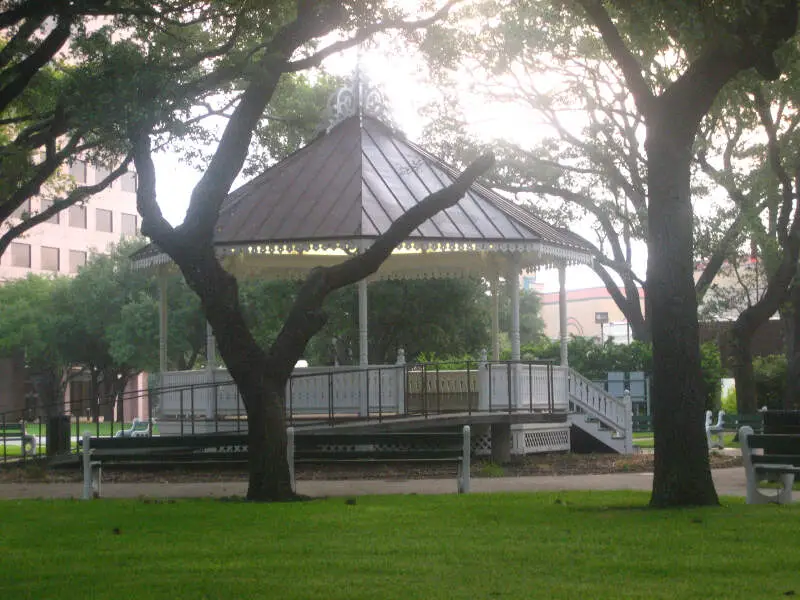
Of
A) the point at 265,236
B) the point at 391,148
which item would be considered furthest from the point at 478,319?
the point at 265,236

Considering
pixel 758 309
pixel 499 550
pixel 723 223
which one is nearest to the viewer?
pixel 499 550

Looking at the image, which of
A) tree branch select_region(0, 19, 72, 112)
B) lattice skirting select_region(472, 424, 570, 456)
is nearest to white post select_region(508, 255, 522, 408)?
lattice skirting select_region(472, 424, 570, 456)

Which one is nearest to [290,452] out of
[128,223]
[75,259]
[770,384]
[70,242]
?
[770,384]

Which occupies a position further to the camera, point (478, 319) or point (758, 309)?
point (478, 319)

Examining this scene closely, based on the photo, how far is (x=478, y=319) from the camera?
4272 cm

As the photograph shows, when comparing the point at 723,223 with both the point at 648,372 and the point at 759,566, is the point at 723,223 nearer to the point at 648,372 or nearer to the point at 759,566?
the point at 648,372

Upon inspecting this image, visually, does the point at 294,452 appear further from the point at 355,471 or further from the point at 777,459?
the point at 777,459

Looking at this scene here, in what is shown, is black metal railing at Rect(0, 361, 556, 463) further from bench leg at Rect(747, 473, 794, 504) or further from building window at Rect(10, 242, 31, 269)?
building window at Rect(10, 242, 31, 269)

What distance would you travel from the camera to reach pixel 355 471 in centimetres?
2203

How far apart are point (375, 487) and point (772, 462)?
20.2 feet

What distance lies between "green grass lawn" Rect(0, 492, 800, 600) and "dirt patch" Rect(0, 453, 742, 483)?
253 inches

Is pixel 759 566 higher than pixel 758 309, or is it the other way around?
pixel 758 309

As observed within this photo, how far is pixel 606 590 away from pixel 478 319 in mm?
34579

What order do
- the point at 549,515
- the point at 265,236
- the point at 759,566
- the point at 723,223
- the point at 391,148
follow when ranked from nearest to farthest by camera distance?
1. the point at 759,566
2. the point at 549,515
3. the point at 265,236
4. the point at 391,148
5. the point at 723,223
